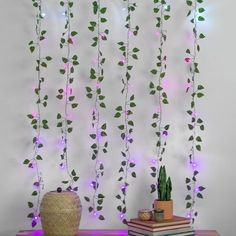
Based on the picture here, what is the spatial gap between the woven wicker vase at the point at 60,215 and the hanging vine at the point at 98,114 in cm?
27

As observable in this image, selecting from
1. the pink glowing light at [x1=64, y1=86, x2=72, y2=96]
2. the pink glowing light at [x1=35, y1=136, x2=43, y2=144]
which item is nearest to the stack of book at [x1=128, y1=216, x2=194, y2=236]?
the pink glowing light at [x1=35, y1=136, x2=43, y2=144]

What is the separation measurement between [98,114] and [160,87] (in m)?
0.39

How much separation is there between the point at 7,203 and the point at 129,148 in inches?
30.3

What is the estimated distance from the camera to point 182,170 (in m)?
2.75

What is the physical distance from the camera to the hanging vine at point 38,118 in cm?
269

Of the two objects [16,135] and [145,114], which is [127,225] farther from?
[16,135]

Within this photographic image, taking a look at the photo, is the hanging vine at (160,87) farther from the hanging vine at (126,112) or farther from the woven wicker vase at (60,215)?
the woven wicker vase at (60,215)

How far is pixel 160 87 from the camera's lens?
272cm

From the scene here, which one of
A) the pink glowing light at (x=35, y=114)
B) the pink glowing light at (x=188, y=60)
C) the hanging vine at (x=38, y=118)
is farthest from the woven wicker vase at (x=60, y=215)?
the pink glowing light at (x=188, y=60)

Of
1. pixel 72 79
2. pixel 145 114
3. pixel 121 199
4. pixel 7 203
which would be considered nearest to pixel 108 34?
pixel 72 79

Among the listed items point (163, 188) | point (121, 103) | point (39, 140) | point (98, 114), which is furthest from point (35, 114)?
point (163, 188)

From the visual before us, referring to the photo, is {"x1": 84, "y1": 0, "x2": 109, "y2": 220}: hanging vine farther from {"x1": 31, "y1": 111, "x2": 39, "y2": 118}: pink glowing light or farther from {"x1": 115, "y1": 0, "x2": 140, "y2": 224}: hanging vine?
{"x1": 31, "y1": 111, "x2": 39, "y2": 118}: pink glowing light

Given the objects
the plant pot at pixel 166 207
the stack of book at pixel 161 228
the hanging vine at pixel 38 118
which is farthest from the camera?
the hanging vine at pixel 38 118

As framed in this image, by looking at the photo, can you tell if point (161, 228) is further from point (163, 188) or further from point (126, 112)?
point (126, 112)
